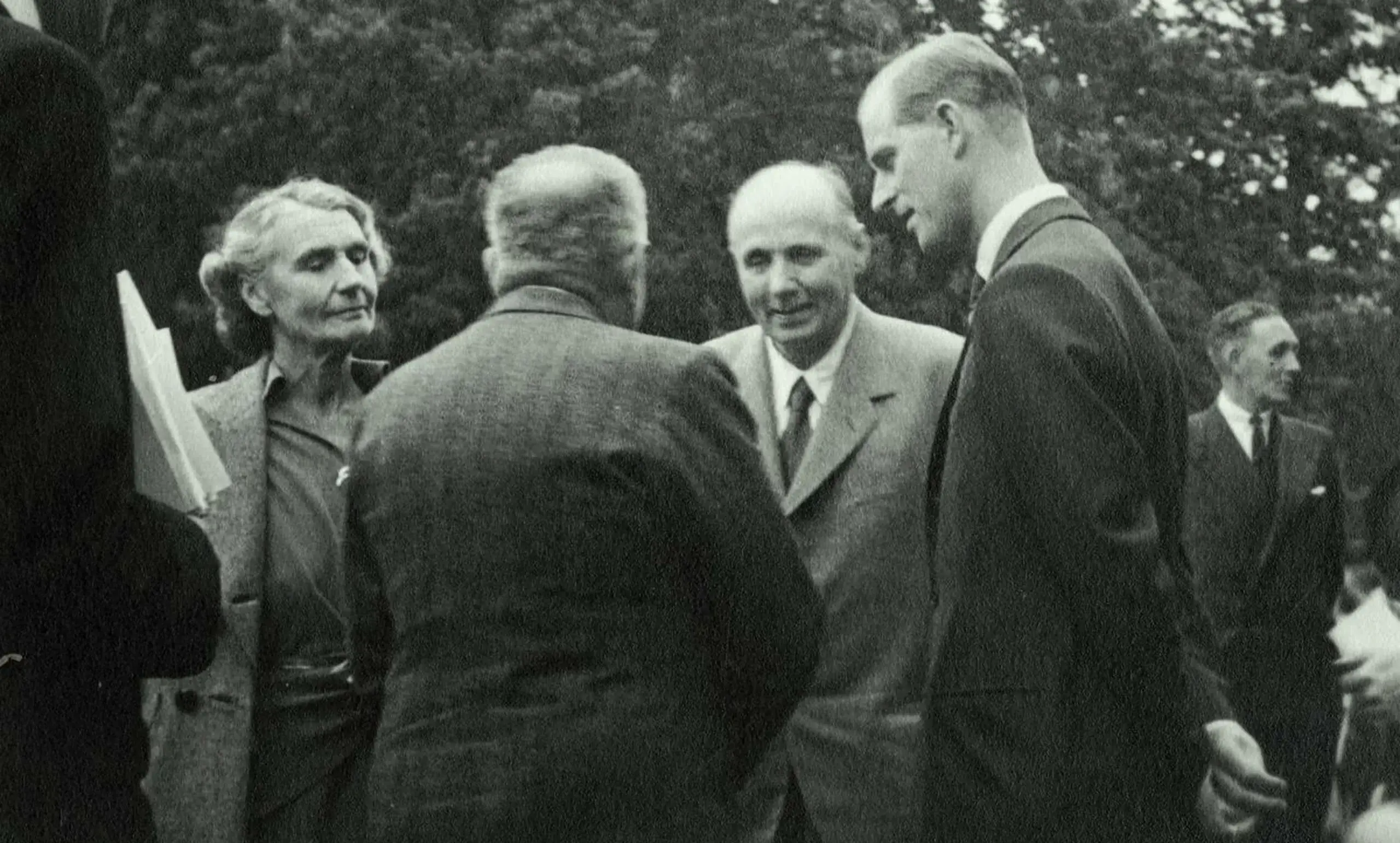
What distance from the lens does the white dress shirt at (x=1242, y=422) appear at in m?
8.24

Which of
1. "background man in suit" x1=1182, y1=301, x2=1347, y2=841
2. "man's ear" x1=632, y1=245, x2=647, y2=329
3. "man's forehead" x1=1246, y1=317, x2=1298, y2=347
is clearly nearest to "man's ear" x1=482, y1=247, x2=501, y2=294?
"man's ear" x1=632, y1=245, x2=647, y2=329

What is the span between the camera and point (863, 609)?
4.49 metres

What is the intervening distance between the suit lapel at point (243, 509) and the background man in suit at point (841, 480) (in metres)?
1.10

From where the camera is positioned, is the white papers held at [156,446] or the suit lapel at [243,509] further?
the suit lapel at [243,509]

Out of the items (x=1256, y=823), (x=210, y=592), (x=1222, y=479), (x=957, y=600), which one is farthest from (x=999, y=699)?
(x=1222, y=479)

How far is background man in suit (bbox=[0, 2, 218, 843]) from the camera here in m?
1.68

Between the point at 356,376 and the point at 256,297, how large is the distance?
0.31 metres

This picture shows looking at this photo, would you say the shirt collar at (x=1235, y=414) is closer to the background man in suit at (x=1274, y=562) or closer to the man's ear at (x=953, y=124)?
the background man in suit at (x=1274, y=562)

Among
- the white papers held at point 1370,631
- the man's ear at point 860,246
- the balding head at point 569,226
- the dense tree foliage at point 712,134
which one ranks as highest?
the balding head at point 569,226

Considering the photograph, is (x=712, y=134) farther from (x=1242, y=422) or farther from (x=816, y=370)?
(x=816, y=370)

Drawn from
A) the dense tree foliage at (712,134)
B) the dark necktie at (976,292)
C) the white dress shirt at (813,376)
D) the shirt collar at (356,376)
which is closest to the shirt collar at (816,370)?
the white dress shirt at (813,376)

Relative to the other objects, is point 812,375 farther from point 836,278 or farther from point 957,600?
point 957,600

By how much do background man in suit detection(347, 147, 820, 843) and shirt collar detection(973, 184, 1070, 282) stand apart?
0.53m

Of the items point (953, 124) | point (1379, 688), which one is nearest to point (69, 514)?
point (953, 124)
